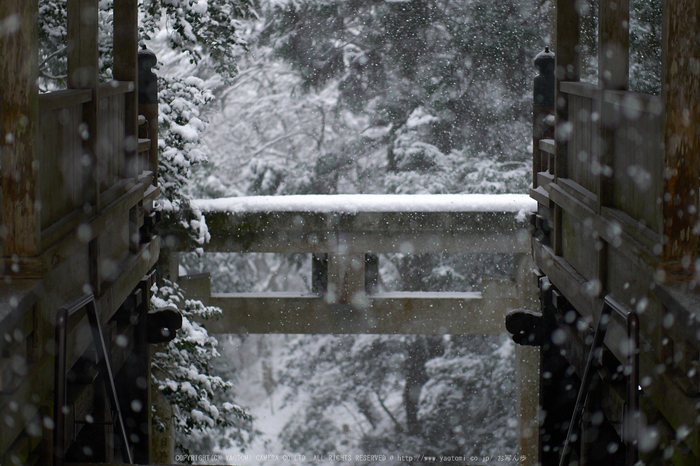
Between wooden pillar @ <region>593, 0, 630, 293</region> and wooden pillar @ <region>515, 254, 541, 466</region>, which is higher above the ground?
wooden pillar @ <region>593, 0, 630, 293</region>

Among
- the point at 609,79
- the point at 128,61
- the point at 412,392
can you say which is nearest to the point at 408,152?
the point at 412,392

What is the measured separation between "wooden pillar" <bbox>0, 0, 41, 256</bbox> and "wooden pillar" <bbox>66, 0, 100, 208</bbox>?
739 millimetres

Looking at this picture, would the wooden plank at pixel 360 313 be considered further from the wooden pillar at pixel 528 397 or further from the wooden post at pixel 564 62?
the wooden post at pixel 564 62

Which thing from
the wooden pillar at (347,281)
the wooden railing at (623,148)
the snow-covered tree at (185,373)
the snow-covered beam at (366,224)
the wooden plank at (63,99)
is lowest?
the snow-covered tree at (185,373)

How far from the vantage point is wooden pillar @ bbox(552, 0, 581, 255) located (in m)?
4.66

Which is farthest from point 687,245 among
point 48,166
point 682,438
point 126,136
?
point 126,136

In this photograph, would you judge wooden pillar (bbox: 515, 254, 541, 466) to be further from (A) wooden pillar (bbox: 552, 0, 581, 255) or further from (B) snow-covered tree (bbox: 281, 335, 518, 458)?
(B) snow-covered tree (bbox: 281, 335, 518, 458)

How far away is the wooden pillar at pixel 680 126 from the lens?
2.60 metres

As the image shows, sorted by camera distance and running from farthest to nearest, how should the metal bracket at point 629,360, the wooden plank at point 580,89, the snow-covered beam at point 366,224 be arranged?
1. the snow-covered beam at point 366,224
2. the wooden plank at point 580,89
3. the metal bracket at point 629,360

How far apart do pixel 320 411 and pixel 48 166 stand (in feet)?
38.1

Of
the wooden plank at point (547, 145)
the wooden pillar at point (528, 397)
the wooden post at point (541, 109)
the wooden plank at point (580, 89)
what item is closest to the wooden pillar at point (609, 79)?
the wooden plank at point (580, 89)

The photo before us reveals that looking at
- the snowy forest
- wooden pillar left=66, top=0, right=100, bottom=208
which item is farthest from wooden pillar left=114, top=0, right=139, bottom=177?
the snowy forest

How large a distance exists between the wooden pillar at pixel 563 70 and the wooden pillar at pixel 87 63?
→ 2639mm

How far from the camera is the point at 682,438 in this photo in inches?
97.8
